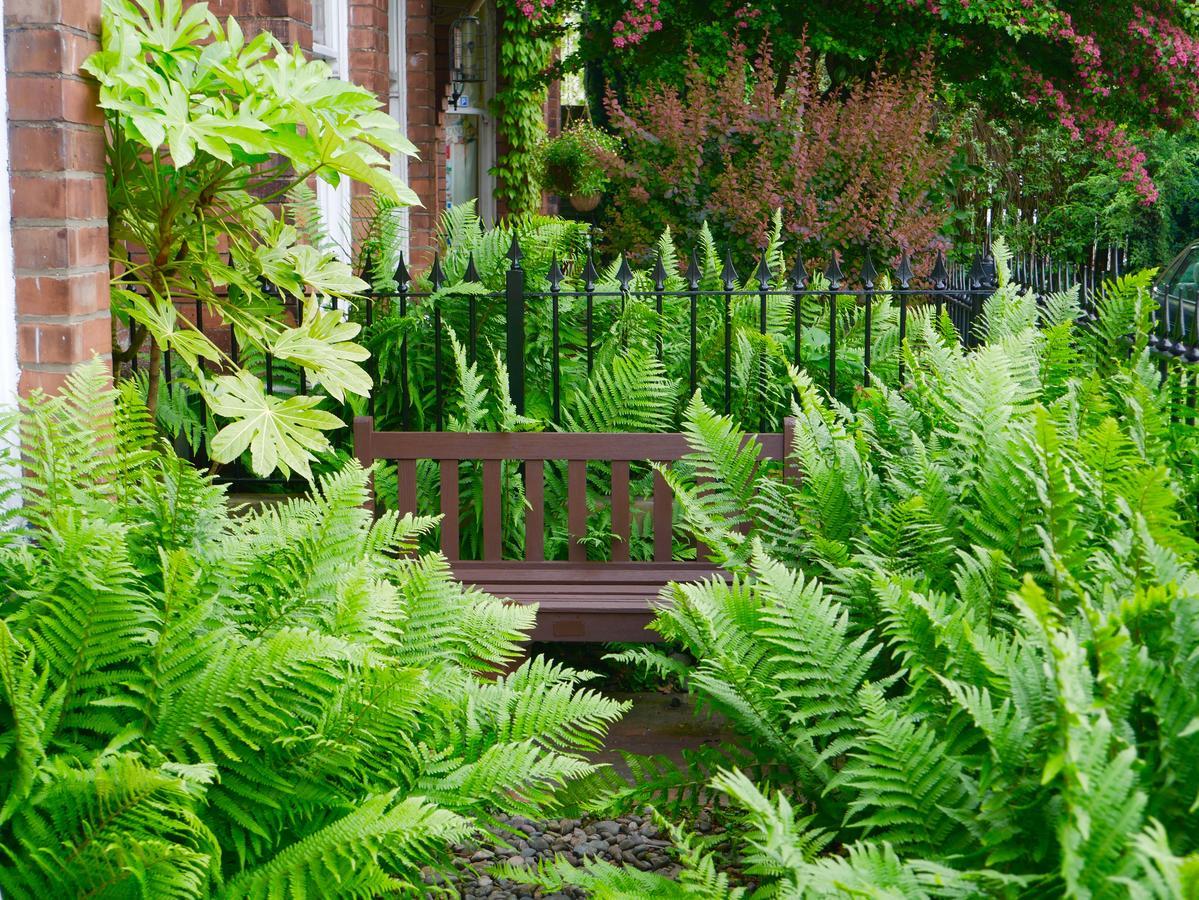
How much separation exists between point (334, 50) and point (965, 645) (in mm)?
5881

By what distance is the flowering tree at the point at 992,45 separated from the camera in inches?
397

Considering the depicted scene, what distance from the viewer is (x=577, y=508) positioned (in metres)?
4.29

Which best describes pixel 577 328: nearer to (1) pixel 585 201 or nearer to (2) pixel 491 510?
(2) pixel 491 510

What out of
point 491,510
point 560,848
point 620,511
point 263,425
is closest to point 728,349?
point 620,511

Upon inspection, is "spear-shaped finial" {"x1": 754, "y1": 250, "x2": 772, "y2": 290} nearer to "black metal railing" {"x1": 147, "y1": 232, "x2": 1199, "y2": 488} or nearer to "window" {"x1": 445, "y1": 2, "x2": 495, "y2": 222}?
"black metal railing" {"x1": 147, "y1": 232, "x2": 1199, "y2": 488}

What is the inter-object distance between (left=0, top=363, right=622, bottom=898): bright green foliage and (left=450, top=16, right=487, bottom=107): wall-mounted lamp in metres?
9.10

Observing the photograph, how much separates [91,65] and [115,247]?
58 centimetres

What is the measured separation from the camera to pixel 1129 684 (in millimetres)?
1803

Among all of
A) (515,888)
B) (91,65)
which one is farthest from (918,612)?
(91,65)

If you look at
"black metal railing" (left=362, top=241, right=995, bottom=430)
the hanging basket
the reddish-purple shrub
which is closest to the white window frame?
the reddish-purple shrub

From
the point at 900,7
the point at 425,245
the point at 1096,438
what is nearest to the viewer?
the point at 1096,438

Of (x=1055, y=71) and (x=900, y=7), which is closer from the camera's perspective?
(x=900, y=7)

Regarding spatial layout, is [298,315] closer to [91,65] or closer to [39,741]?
[91,65]

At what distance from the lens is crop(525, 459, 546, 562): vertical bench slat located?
14.1 ft
